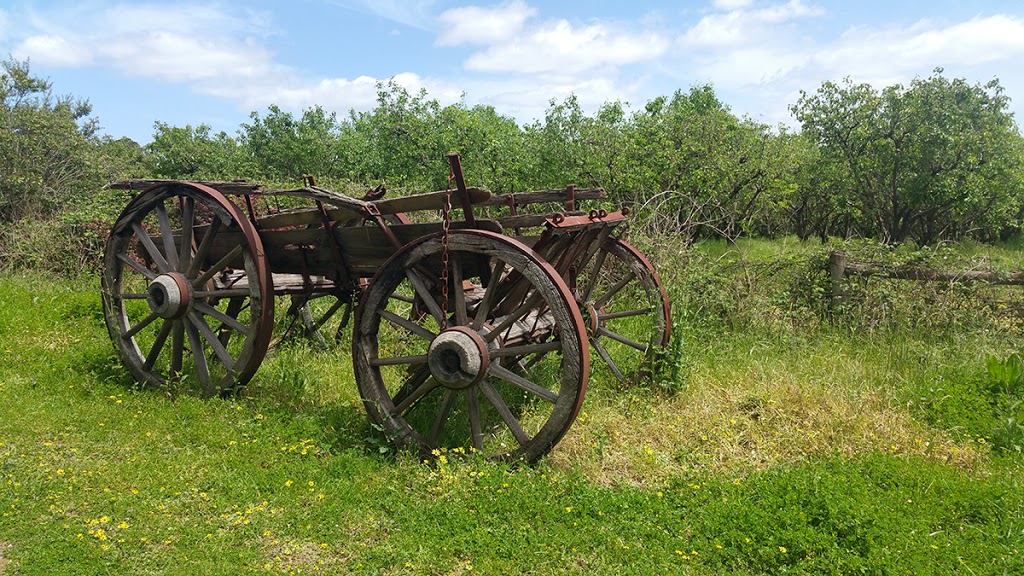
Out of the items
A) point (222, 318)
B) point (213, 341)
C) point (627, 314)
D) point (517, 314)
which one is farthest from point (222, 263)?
point (627, 314)

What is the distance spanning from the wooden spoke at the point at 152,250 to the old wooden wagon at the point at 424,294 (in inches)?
0.6

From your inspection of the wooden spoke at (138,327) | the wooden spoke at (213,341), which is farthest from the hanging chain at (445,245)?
the wooden spoke at (138,327)

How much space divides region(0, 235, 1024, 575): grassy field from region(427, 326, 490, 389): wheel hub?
0.54 meters

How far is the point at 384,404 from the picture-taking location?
14.3 ft

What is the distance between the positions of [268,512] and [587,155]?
1022cm

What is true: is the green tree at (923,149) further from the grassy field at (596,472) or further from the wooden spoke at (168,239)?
the wooden spoke at (168,239)

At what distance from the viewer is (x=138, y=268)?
548 centimetres

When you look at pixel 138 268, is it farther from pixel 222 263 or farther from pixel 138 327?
pixel 222 263

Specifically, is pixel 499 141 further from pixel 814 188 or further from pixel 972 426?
pixel 972 426

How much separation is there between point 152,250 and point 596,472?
4.14 m

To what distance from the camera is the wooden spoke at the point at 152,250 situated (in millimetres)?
5336

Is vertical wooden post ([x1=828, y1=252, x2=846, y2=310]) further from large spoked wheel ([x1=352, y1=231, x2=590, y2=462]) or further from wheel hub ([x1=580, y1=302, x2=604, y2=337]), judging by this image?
large spoked wheel ([x1=352, y1=231, x2=590, y2=462])

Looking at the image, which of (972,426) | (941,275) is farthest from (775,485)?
(941,275)

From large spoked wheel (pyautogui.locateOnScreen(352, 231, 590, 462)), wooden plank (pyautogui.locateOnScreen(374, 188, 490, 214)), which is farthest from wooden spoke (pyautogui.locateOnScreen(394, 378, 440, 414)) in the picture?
wooden plank (pyautogui.locateOnScreen(374, 188, 490, 214))
